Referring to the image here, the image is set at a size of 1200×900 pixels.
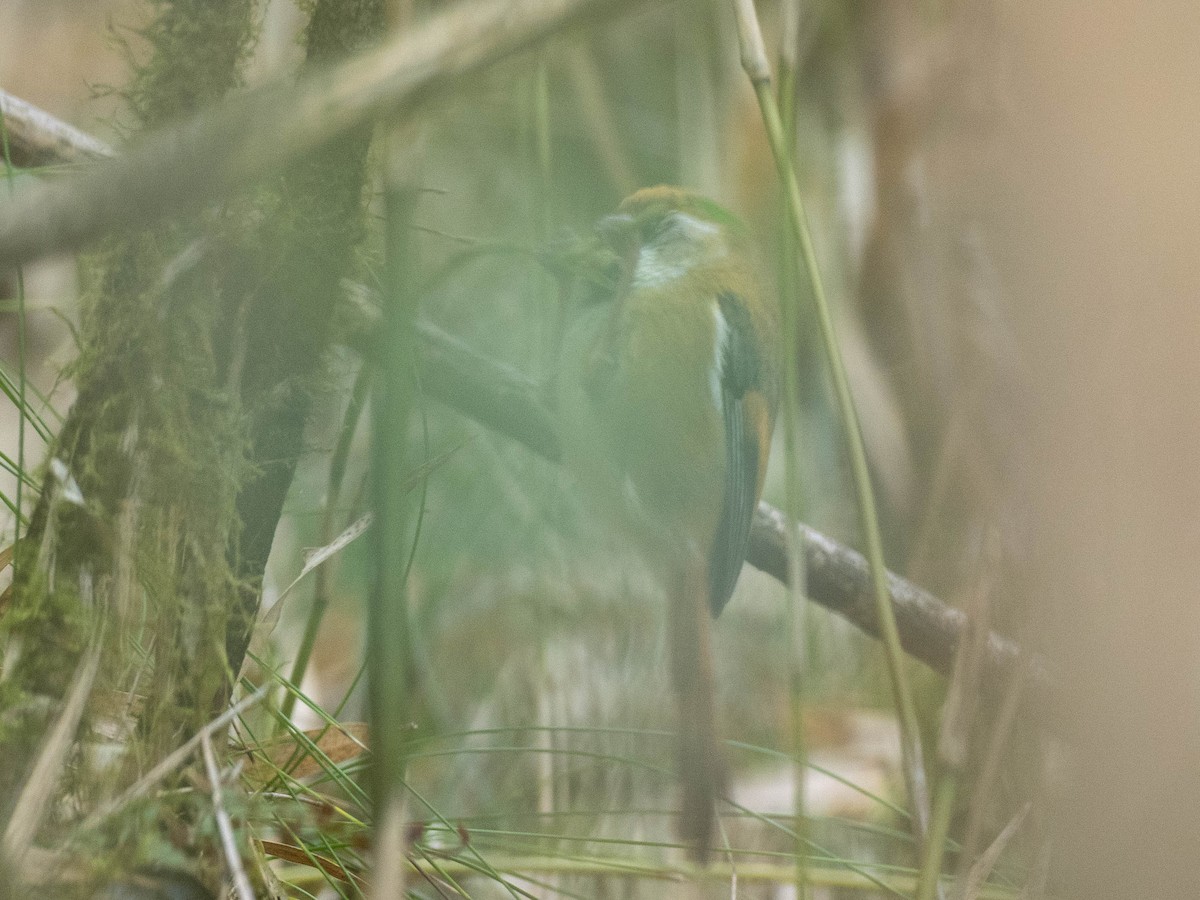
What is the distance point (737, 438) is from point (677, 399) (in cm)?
10

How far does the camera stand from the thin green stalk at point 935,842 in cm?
80

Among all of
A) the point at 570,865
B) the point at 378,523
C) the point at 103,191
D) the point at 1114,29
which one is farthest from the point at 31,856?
the point at 1114,29

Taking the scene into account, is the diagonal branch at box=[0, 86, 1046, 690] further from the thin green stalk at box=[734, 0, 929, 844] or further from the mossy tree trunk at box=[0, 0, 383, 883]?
Answer: the thin green stalk at box=[734, 0, 929, 844]

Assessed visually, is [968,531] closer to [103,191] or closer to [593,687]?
[593,687]

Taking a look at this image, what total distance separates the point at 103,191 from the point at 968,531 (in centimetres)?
198

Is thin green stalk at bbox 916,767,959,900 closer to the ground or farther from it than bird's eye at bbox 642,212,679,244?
closer to the ground

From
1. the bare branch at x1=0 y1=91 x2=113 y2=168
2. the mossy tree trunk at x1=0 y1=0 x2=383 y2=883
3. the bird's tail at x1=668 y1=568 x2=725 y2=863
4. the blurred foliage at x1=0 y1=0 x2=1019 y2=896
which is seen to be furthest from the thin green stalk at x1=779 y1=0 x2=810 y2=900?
the bare branch at x1=0 y1=91 x2=113 y2=168

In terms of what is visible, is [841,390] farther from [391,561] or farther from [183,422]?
[183,422]

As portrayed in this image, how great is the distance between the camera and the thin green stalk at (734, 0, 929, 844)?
0.82 metres

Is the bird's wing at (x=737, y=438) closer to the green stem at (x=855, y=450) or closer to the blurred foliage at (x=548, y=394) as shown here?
the blurred foliage at (x=548, y=394)

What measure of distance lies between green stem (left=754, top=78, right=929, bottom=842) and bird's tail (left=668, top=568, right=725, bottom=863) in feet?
1.04

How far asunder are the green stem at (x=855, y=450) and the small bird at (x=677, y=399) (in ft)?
1.32

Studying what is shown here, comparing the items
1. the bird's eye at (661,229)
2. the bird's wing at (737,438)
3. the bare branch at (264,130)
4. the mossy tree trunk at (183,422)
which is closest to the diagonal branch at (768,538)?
the bird's wing at (737,438)

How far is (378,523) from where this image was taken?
59cm
